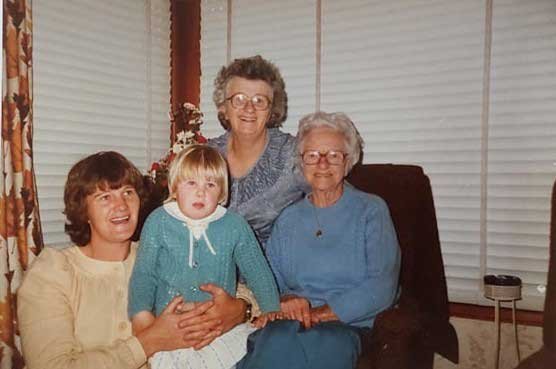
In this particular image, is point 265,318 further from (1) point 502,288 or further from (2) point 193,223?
(1) point 502,288

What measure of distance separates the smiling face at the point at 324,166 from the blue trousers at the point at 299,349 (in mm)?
587

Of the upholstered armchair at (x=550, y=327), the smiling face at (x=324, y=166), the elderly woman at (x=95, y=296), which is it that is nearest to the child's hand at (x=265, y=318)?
the elderly woman at (x=95, y=296)

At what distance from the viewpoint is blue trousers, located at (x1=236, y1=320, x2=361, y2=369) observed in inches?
61.8

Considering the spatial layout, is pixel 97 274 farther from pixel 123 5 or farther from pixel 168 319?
→ pixel 123 5

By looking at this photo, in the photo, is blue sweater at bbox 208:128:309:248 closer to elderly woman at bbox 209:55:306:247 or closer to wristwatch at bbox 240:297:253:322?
elderly woman at bbox 209:55:306:247

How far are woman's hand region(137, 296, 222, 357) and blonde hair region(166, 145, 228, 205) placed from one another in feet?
1.36

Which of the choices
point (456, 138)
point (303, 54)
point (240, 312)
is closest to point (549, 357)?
point (240, 312)

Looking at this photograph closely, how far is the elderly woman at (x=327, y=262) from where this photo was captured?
159cm

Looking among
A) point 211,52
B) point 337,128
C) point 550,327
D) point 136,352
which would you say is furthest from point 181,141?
point 550,327

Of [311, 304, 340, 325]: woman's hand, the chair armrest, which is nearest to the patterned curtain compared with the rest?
[311, 304, 340, 325]: woman's hand

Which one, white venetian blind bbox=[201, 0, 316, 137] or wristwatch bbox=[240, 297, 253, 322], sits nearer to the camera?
wristwatch bbox=[240, 297, 253, 322]

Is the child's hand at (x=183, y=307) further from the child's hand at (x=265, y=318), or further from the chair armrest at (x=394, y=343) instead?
the chair armrest at (x=394, y=343)

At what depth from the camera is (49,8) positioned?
2.90 metres

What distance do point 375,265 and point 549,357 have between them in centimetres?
65
